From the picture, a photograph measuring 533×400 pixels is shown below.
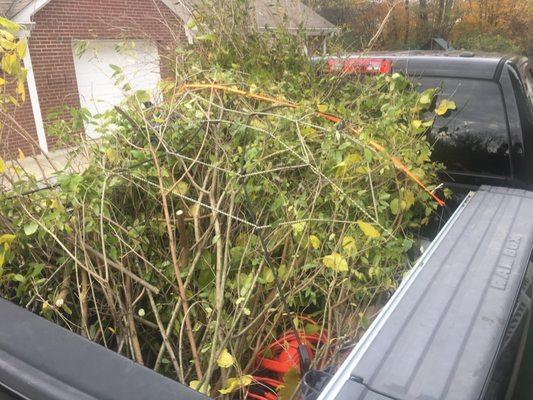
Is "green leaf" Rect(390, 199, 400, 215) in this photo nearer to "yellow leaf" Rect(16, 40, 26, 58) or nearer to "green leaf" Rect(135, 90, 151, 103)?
"green leaf" Rect(135, 90, 151, 103)

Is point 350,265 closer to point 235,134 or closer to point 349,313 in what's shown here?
point 349,313

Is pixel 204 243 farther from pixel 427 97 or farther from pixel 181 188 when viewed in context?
pixel 427 97

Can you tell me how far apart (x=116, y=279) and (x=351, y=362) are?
3.38 feet

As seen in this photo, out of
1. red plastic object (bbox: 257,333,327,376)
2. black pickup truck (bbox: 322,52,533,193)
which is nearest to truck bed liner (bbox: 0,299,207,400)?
red plastic object (bbox: 257,333,327,376)

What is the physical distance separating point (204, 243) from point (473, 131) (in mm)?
2074

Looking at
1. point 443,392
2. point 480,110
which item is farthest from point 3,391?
point 480,110

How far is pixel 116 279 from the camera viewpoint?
208 centimetres

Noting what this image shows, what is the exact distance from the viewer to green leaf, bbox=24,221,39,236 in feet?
6.23

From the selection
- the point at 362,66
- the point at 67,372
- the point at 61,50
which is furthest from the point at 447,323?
the point at 61,50

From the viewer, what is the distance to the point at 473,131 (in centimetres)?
330

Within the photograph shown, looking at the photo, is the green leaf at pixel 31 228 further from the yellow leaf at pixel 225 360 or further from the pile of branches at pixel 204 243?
the yellow leaf at pixel 225 360

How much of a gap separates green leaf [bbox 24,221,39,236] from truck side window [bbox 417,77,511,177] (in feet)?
7.45

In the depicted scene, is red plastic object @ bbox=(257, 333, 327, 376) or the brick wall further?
the brick wall

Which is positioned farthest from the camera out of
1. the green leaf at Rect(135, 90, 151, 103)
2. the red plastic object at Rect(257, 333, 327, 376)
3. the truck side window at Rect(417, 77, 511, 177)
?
the truck side window at Rect(417, 77, 511, 177)
